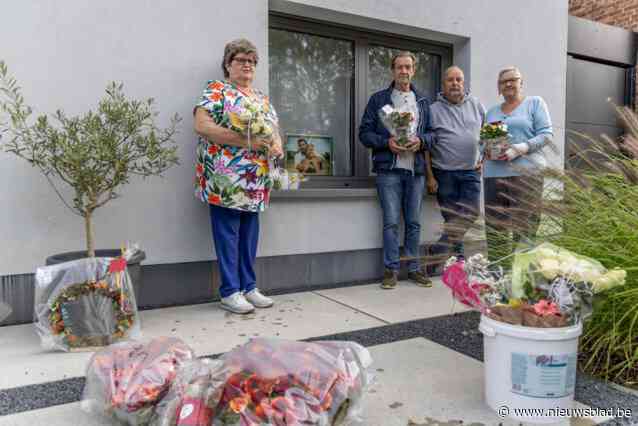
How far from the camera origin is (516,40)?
4.83 metres

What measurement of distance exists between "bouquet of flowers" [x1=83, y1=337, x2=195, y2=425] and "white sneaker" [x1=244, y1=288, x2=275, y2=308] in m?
1.41

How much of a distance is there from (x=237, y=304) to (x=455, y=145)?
6.97 ft

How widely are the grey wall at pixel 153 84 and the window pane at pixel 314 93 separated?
13.9 inches

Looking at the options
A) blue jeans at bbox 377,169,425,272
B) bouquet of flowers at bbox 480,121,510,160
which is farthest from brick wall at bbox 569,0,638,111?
blue jeans at bbox 377,169,425,272

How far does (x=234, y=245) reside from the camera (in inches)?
120

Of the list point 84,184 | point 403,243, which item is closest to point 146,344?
point 84,184

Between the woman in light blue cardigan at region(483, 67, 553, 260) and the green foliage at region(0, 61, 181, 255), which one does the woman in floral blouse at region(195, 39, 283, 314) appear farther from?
the woman in light blue cardigan at region(483, 67, 553, 260)

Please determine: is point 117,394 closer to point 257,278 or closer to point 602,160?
point 257,278

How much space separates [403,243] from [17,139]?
2898 millimetres

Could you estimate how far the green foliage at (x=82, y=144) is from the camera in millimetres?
2500

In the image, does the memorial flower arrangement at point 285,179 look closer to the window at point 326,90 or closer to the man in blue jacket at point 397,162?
the window at point 326,90

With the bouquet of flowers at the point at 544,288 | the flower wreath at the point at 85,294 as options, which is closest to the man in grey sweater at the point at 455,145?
the bouquet of flowers at the point at 544,288

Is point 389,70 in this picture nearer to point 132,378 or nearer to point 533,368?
point 533,368

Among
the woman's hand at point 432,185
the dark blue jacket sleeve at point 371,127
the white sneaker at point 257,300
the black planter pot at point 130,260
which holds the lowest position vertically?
the white sneaker at point 257,300
